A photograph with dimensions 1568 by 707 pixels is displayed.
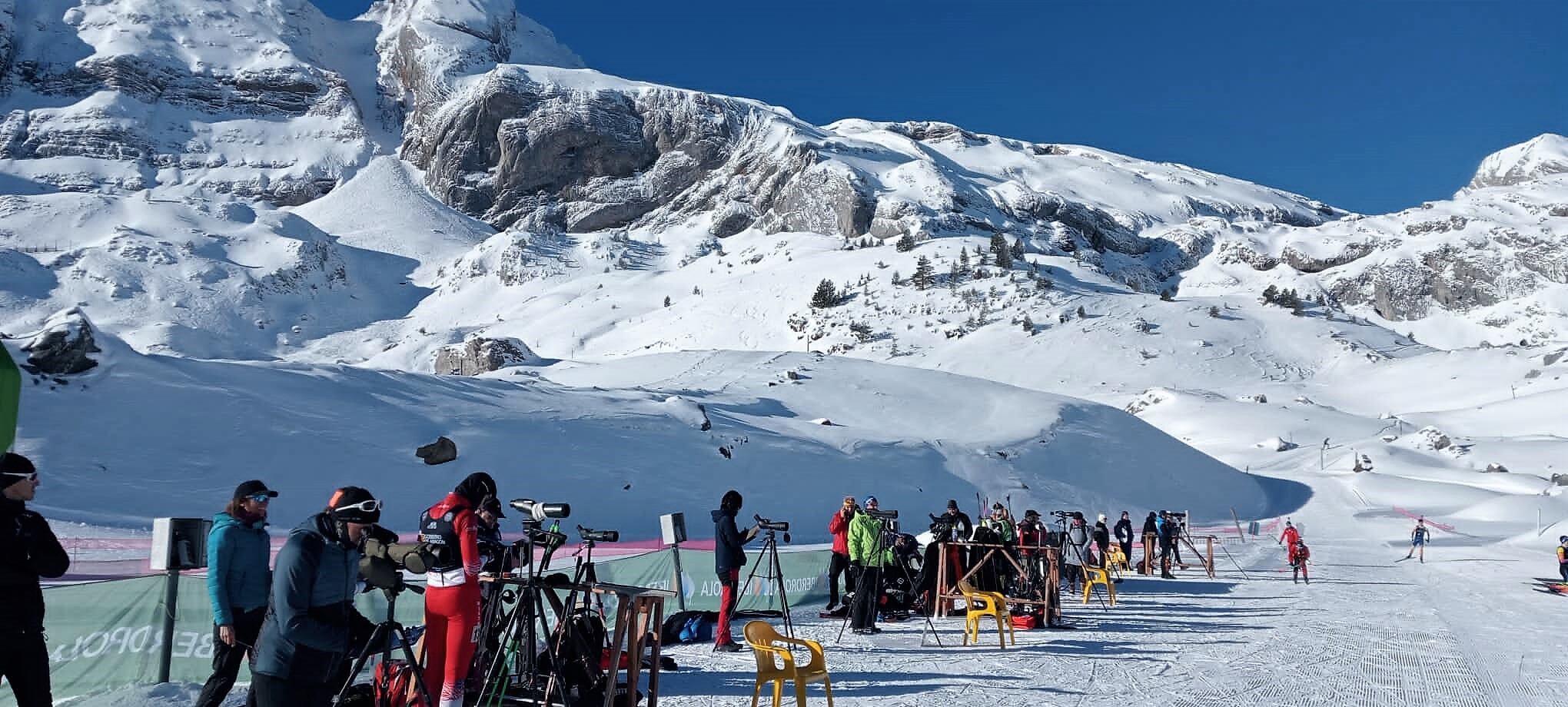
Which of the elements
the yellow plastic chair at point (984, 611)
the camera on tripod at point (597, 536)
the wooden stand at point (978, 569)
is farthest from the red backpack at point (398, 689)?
the wooden stand at point (978, 569)

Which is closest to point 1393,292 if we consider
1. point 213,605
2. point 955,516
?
point 955,516

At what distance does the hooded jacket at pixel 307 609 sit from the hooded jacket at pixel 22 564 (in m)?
1.35

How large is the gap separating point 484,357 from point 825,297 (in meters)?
27.4

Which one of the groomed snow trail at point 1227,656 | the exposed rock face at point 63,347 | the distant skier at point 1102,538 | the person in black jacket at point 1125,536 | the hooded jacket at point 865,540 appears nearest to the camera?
the groomed snow trail at point 1227,656

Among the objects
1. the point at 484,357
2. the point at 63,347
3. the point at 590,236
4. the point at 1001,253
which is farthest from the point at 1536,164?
the point at 63,347

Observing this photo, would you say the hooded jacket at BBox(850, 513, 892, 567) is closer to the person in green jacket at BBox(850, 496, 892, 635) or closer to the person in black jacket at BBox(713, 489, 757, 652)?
the person in green jacket at BBox(850, 496, 892, 635)

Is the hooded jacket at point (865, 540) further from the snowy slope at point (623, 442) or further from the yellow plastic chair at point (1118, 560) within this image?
the snowy slope at point (623, 442)

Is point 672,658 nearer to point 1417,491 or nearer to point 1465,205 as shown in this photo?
point 1417,491

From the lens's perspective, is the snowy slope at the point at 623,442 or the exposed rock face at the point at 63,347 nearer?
the snowy slope at the point at 623,442

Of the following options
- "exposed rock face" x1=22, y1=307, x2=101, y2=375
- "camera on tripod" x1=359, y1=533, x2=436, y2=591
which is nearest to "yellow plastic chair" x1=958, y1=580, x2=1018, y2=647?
"camera on tripod" x1=359, y1=533, x2=436, y2=591

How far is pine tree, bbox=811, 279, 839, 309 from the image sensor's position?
75562mm

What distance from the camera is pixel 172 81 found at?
5650 inches

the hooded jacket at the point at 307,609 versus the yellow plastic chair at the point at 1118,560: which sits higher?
the hooded jacket at the point at 307,609

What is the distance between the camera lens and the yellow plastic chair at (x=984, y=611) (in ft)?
35.1
